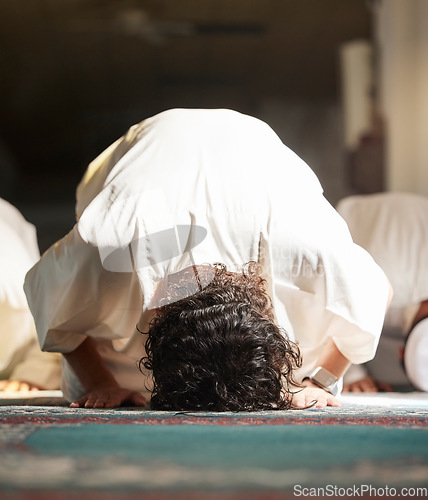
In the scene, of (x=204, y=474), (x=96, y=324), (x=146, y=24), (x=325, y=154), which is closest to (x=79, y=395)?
(x=96, y=324)

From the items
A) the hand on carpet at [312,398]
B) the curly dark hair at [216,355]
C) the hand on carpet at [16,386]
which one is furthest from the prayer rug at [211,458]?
the hand on carpet at [16,386]

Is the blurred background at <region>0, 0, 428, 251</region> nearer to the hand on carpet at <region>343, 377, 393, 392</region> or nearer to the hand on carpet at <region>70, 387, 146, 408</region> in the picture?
the hand on carpet at <region>343, 377, 393, 392</region>

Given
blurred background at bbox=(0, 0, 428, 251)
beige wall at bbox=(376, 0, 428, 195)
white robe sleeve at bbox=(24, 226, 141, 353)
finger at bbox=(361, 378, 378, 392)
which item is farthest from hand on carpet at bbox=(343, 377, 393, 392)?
beige wall at bbox=(376, 0, 428, 195)

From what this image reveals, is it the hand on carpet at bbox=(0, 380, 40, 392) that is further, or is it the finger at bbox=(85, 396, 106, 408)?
the hand on carpet at bbox=(0, 380, 40, 392)

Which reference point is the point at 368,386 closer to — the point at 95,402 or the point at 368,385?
the point at 368,385

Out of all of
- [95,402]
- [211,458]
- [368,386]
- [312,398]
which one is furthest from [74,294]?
[368,386]

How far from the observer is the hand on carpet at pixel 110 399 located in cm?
93

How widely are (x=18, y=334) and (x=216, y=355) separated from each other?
0.68 meters

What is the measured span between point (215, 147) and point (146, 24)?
111 cm

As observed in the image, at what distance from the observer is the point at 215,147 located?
0.98 meters

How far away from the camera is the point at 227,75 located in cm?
163

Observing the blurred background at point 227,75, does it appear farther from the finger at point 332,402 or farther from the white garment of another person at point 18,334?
the finger at point 332,402

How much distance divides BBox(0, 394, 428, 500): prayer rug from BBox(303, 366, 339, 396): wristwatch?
0.30 metres

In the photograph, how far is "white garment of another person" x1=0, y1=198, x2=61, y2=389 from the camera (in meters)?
1.29
